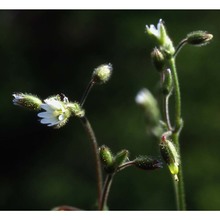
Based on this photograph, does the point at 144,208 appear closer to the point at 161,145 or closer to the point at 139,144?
the point at 139,144

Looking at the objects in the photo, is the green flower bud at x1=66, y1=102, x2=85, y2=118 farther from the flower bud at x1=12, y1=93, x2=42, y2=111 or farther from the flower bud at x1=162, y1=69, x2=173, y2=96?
the flower bud at x1=162, y1=69, x2=173, y2=96

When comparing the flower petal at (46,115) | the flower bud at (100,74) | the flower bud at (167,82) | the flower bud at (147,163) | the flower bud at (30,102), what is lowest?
the flower bud at (147,163)

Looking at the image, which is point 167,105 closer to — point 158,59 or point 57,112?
point 158,59

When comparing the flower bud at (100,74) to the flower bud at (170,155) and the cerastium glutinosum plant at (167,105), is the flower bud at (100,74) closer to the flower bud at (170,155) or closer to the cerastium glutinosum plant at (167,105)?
the cerastium glutinosum plant at (167,105)

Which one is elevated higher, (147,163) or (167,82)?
(167,82)

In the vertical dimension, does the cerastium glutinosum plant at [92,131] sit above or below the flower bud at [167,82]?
below

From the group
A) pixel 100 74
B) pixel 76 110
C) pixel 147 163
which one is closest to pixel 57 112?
pixel 76 110

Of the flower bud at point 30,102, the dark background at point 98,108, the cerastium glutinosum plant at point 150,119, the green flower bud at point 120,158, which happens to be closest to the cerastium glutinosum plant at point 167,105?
the cerastium glutinosum plant at point 150,119

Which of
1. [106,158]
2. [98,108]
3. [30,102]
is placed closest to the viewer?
[106,158]

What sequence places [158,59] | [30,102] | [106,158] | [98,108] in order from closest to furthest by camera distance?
[106,158] < [158,59] < [30,102] < [98,108]

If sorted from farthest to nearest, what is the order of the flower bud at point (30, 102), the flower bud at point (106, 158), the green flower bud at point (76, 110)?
the flower bud at point (30, 102)
the green flower bud at point (76, 110)
the flower bud at point (106, 158)
